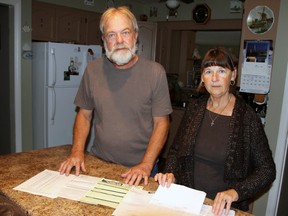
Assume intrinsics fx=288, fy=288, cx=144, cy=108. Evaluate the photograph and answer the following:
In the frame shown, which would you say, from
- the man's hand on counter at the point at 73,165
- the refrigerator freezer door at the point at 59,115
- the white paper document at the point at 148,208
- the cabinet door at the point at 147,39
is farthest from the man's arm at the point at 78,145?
the cabinet door at the point at 147,39

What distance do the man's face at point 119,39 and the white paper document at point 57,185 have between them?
0.64m

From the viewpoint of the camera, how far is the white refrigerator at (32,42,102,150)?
3.60 metres

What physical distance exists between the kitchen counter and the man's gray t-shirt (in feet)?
0.49

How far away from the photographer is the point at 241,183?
1238 mm

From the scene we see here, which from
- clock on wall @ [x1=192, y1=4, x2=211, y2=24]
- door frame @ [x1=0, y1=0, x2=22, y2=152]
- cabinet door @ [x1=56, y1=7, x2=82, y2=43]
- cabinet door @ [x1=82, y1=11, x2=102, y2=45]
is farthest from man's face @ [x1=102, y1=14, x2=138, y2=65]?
clock on wall @ [x1=192, y1=4, x2=211, y2=24]

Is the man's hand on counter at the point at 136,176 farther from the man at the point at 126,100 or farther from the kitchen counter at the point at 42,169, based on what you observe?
the man at the point at 126,100

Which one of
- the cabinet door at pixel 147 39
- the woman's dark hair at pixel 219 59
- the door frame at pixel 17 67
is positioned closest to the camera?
the woman's dark hair at pixel 219 59

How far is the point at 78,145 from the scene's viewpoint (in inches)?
61.1

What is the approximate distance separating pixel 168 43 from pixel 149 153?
11.7ft

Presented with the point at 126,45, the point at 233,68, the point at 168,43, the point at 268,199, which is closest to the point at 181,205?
the point at 233,68

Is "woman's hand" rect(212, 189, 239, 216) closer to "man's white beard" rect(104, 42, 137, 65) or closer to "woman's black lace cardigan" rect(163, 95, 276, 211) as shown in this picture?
"woman's black lace cardigan" rect(163, 95, 276, 211)

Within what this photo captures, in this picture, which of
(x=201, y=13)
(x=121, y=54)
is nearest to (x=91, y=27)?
(x=201, y=13)

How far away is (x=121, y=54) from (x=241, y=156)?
0.78 metres

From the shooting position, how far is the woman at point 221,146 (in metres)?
1.29
